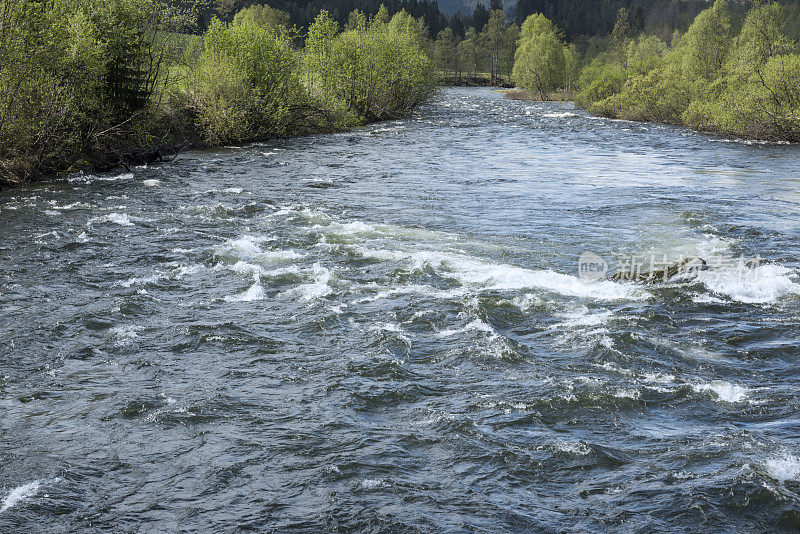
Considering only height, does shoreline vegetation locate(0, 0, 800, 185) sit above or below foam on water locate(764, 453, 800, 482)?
above

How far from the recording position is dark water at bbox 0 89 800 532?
826 centimetres

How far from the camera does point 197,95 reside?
140 ft

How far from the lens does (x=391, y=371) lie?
38.9 feet

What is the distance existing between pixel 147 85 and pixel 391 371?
31429mm

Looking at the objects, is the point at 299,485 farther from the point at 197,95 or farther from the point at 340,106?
the point at 340,106

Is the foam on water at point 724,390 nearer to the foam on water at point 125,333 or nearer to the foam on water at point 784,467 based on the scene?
the foam on water at point 784,467

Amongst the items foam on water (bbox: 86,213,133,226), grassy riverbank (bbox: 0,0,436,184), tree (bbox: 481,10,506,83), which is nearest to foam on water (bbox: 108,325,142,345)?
foam on water (bbox: 86,213,133,226)

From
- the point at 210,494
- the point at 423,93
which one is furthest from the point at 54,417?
the point at 423,93

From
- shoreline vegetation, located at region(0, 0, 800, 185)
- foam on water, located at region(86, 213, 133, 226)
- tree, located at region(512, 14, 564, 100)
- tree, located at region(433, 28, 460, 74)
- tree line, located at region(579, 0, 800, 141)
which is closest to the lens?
foam on water, located at region(86, 213, 133, 226)

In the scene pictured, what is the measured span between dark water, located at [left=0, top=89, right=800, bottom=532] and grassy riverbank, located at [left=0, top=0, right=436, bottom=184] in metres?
4.79

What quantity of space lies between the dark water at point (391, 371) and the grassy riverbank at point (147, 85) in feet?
15.7

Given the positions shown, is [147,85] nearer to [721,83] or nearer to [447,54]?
[721,83]

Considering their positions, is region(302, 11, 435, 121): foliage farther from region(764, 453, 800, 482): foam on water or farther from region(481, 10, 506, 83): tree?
region(481, 10, 506, 83): tree

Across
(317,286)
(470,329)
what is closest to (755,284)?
(470,329)
